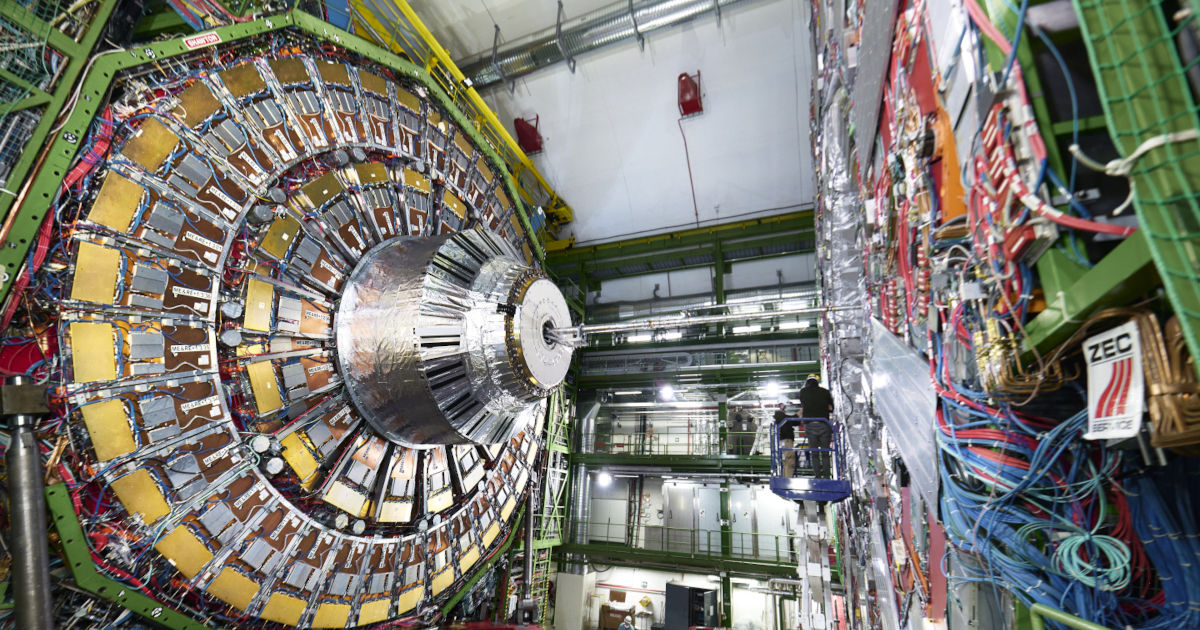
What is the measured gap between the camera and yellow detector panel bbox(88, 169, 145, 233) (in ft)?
7.91

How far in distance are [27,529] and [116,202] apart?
1523 mm

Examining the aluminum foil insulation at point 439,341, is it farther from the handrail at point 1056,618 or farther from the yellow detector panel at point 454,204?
the handrail at point 1056,618

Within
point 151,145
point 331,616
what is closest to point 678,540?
point 331,616

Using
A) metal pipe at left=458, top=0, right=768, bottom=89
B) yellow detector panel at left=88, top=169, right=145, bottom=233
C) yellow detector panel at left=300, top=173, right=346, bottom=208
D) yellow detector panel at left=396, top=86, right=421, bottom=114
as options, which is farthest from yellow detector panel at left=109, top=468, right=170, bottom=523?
metal pipe at left=458, top=0, right=768, bottom=89

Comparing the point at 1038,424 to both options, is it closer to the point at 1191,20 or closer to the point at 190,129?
the point at 1191,20

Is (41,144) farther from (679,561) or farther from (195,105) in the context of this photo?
(679,561)

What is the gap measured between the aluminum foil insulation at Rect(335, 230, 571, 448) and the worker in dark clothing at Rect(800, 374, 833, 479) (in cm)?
329

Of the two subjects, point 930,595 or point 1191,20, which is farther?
point 930,595

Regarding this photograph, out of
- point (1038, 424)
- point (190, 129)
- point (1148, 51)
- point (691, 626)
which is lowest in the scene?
point (691, 626)

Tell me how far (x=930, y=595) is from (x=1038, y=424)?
1120 mm

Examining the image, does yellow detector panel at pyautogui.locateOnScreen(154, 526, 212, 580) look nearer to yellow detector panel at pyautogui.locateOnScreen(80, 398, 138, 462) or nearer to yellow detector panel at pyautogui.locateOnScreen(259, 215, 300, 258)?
yellow detector panel at pyautogui.locateOnScreen(80, 398, 138, 462)

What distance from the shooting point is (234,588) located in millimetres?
2738

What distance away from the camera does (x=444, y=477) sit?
161 inches

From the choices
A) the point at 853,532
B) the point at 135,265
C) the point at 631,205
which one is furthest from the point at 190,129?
the point at 631,205
